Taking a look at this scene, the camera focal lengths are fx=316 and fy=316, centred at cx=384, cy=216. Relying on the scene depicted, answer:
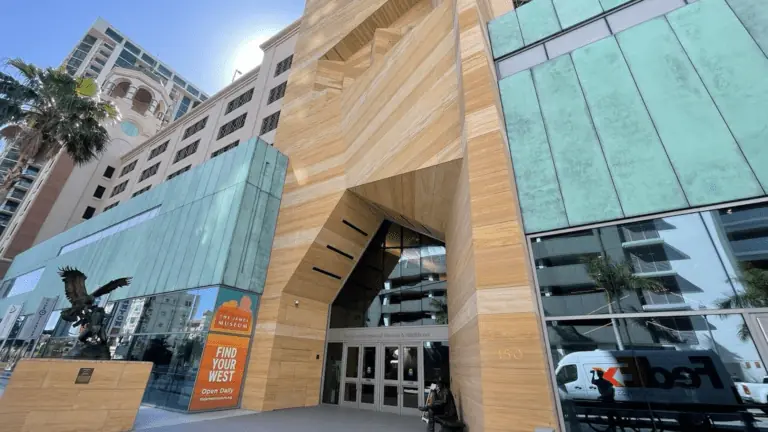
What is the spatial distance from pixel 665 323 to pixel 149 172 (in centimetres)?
3839

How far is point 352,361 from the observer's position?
40.4ft

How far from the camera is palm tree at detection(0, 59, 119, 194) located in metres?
14.1

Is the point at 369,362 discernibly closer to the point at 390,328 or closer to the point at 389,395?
the point at 389,395

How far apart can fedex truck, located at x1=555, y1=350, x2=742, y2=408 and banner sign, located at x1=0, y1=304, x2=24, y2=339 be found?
30764 millimetres

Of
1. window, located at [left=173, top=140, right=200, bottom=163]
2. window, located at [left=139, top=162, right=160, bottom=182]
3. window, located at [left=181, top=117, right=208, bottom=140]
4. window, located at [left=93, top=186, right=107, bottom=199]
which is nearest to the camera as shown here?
window, located at [left=173, top=140, right=200, bottom=163]

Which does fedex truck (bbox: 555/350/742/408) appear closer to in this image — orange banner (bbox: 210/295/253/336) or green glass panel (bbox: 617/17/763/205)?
green glass panel (bbox: 617/17/763/205)

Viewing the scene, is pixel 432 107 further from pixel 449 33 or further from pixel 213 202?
pixel 213 202

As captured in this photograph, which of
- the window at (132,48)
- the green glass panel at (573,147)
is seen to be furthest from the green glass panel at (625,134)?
the window at (132,48)

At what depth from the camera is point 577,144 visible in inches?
289

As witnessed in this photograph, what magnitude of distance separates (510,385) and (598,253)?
3.17 metres

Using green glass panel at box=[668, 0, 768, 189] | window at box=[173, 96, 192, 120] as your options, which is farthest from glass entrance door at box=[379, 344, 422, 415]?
window at box=[173, 96, 192, 120]

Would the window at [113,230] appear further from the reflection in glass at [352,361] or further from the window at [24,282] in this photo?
the reflection in glass at [352,361]

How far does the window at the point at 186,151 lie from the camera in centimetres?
2636

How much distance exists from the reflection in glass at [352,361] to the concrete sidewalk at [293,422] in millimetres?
1673
